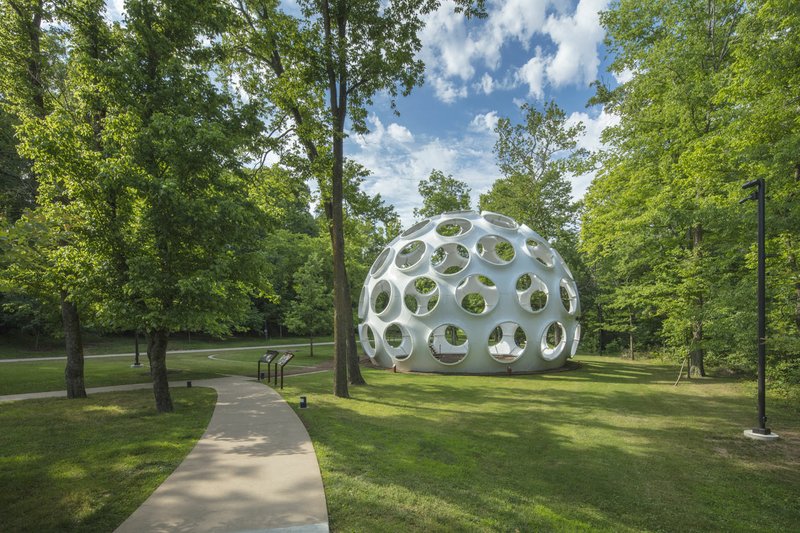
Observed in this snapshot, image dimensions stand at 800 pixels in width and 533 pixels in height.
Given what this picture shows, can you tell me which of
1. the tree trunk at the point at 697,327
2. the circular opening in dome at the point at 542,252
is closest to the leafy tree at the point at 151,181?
the tree trunk at the point at 697,327

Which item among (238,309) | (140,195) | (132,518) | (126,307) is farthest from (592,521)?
(140,195)

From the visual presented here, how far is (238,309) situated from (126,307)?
7.48 ft

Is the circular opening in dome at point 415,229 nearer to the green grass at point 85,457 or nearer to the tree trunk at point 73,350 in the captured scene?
the green grass at point 85,457

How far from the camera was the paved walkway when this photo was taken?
13.0 feet

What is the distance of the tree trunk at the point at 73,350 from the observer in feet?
32.4

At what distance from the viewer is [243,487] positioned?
4812mm

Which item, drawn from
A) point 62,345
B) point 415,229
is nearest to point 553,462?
point 415,229

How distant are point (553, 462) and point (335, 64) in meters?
11.3

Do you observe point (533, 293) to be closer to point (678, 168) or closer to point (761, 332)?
point (678, 168)

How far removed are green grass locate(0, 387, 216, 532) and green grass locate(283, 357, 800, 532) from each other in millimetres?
2375

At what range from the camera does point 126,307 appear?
756 cm

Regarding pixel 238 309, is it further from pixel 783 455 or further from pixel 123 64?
pixel 783 455

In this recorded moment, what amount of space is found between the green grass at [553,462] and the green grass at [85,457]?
2375mm

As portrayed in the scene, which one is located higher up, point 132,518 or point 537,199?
point 537,199
